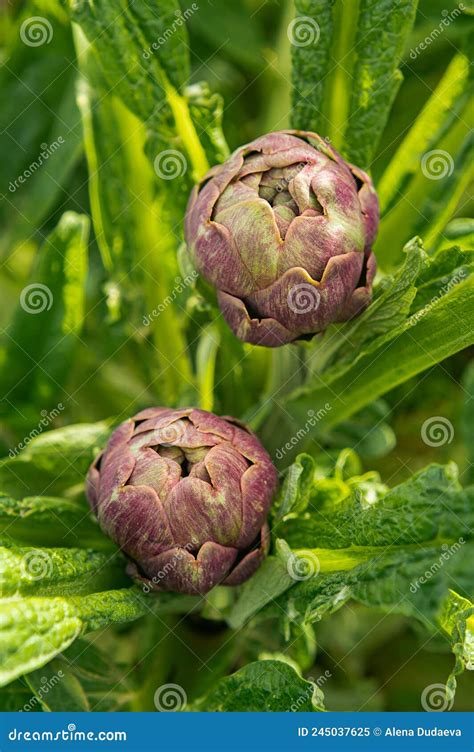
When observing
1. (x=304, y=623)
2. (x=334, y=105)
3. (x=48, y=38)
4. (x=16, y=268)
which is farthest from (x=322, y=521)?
(x=48, y=38)

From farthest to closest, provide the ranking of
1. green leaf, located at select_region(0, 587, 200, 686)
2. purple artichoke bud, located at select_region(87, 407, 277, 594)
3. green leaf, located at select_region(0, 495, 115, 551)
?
1. green leaf, located at select_region(0, 495, 115, 551)
2. purple artichoke bud, located at select_region(87, 407, 277, 594)
3. green leaf, located at select_region(0, 587, 200, 686)

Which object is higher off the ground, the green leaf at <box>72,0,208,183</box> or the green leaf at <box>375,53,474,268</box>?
the green leaf at <box>375,53,474,268</box>

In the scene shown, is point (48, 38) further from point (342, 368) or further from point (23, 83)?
point (342, 368)

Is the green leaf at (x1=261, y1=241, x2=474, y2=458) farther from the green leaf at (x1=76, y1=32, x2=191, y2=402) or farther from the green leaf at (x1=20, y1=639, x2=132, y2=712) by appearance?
the green leaf at (x1=20, y1=639, x2=132, y2=712)

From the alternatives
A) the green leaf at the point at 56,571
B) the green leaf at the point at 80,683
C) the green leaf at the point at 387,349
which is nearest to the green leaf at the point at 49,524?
the green leaf at the point at 56,571

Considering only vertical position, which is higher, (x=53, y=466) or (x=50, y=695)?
(x=53, y=466)

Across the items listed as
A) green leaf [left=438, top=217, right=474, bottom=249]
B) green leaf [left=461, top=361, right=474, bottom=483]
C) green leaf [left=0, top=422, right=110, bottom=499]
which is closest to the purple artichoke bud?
green leaf [left=0, top=422, right=110, bottom=499]

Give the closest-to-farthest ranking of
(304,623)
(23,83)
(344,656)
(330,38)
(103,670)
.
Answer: (304,623), (330,38), (103,670), (344,656), (23,83)
